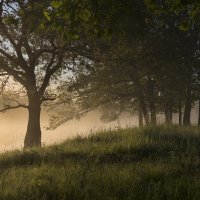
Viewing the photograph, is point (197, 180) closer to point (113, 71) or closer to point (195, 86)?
point (113, 71)

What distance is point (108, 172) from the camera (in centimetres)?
1059

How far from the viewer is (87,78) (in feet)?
96.5

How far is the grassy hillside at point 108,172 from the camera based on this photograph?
8.90 m

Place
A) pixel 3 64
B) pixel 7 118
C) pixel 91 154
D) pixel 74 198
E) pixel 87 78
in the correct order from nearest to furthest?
pixel 74 198, pixel 91 154, pixel 3 64, pixel 87 78, pixel 7 118

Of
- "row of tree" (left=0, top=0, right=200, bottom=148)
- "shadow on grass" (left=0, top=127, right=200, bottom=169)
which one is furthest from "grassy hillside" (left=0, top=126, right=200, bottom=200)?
"row of tree" (left=0, top=0, right=200, bottom=148)

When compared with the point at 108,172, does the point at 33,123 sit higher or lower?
higher

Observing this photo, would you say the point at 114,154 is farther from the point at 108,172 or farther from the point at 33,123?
the point at 33,123

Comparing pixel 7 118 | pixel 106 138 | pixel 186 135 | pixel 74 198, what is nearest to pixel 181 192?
pixel 74 198

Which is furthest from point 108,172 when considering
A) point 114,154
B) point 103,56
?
point 103,56

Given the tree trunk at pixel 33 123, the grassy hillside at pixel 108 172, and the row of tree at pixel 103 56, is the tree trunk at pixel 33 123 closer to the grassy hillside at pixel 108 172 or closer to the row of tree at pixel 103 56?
the row of tree at pixel 103 56

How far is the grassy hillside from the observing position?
29.2 ft

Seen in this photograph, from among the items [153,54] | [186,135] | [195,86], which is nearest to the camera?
[186,135]

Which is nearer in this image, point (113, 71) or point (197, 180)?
point (197, 180)

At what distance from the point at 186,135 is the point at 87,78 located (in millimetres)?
12144
